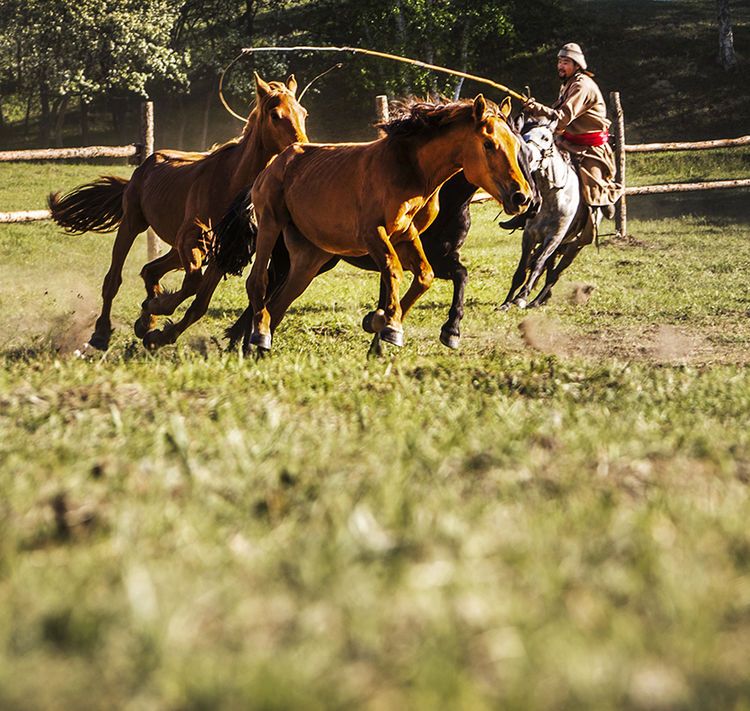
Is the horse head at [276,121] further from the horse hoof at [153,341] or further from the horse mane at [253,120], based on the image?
the horse hoof at [153,341]

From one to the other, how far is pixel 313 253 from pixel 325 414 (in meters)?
3.71

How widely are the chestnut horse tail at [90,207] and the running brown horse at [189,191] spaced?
0.31m

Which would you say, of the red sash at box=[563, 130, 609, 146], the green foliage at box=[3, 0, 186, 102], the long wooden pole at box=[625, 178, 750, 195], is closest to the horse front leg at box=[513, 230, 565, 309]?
the red sash at box=[563, 130, 609, 146]

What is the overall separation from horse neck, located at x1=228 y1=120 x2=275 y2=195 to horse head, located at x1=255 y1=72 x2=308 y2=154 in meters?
0.03

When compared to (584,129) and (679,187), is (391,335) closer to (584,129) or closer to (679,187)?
(584,129)

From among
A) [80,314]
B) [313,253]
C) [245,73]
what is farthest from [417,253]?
[245,73]

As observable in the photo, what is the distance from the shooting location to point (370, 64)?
40.1 metres

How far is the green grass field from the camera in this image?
229 centimetres

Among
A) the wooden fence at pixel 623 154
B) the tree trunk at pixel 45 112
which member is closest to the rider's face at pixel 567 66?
the wooden fence at pixel 623 154

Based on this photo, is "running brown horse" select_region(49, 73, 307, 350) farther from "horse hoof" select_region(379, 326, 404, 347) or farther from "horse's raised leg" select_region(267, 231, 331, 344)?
"horse hoof" select_region(379, 326, 404, 347)

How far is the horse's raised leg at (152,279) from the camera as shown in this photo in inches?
368

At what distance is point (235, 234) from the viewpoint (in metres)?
8.71

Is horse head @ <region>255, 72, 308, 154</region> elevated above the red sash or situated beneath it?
elevated above

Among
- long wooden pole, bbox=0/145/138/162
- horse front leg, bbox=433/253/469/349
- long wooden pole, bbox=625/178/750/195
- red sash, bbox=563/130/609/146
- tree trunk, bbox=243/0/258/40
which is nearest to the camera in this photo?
horse front leg, bbox=433/253/469/349
